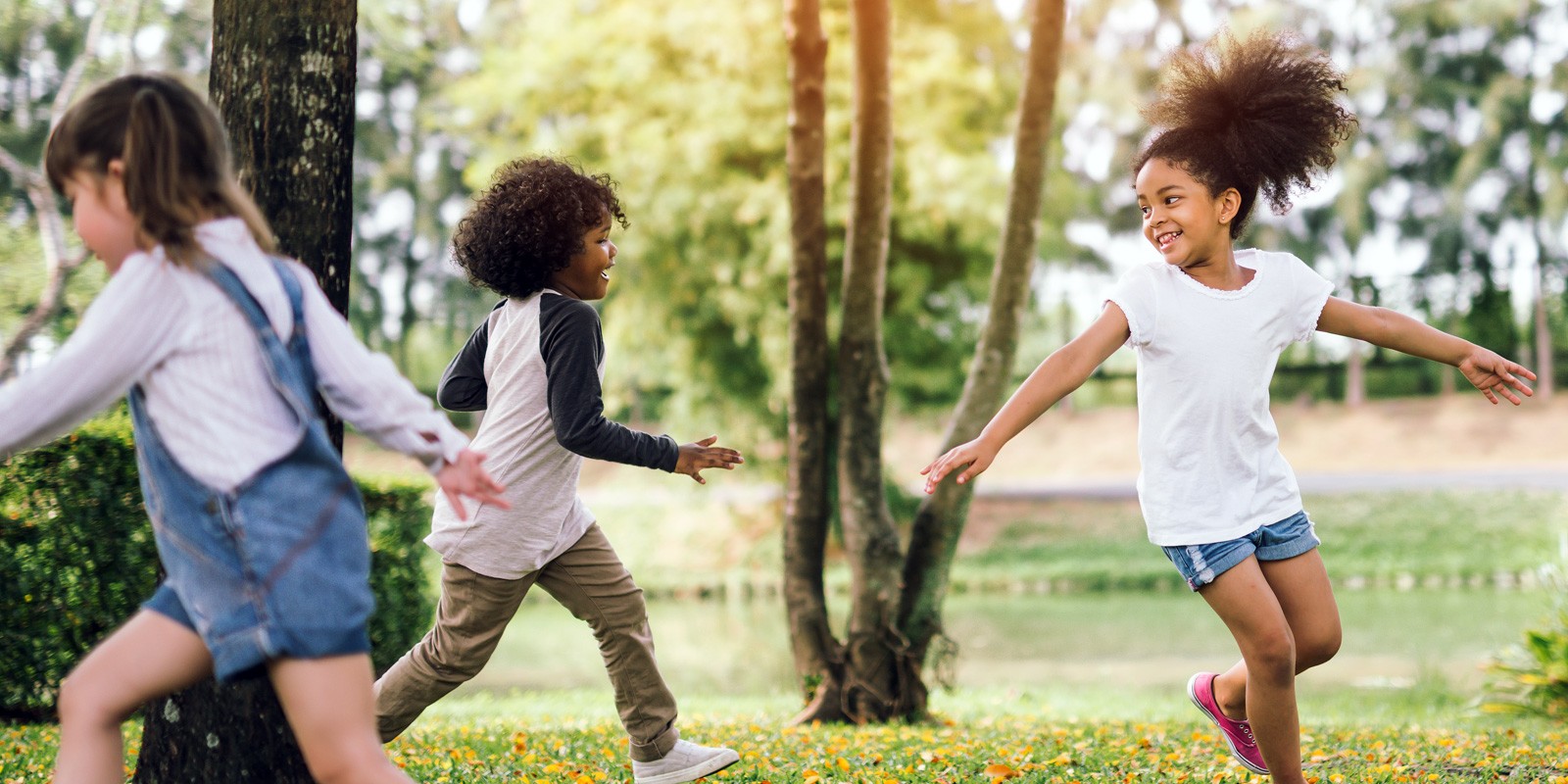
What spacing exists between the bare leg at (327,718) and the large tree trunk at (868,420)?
4.45m

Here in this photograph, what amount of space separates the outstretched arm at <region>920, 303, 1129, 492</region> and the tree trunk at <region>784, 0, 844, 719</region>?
123 inches

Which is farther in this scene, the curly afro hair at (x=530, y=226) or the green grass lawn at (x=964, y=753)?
the green grass lawn at (x=964, y=753)

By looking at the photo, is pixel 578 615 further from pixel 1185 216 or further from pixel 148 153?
pixel 1185 216

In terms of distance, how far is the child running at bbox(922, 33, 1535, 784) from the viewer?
3.44 meters

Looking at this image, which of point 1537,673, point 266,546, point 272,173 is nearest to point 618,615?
point 272,173

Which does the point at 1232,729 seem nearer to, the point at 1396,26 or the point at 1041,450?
the point at 1041,450

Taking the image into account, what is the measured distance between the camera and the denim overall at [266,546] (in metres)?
2.28

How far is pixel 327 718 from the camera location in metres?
2.31

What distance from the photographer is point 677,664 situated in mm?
12578

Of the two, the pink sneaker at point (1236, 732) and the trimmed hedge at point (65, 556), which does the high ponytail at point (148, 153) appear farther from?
the trimmed hedge at point (65, 556)

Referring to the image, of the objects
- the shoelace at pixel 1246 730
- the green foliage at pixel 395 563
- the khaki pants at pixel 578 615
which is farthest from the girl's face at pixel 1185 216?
the green foliage at pixel 395 563

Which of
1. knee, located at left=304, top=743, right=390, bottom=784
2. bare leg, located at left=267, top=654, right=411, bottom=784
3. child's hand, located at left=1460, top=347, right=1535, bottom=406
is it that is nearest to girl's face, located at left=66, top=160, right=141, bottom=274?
bare leg, located at left=267, top=654, right=411, bottom=784

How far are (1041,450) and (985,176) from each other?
43.4 ft

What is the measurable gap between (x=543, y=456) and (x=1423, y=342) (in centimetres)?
246
